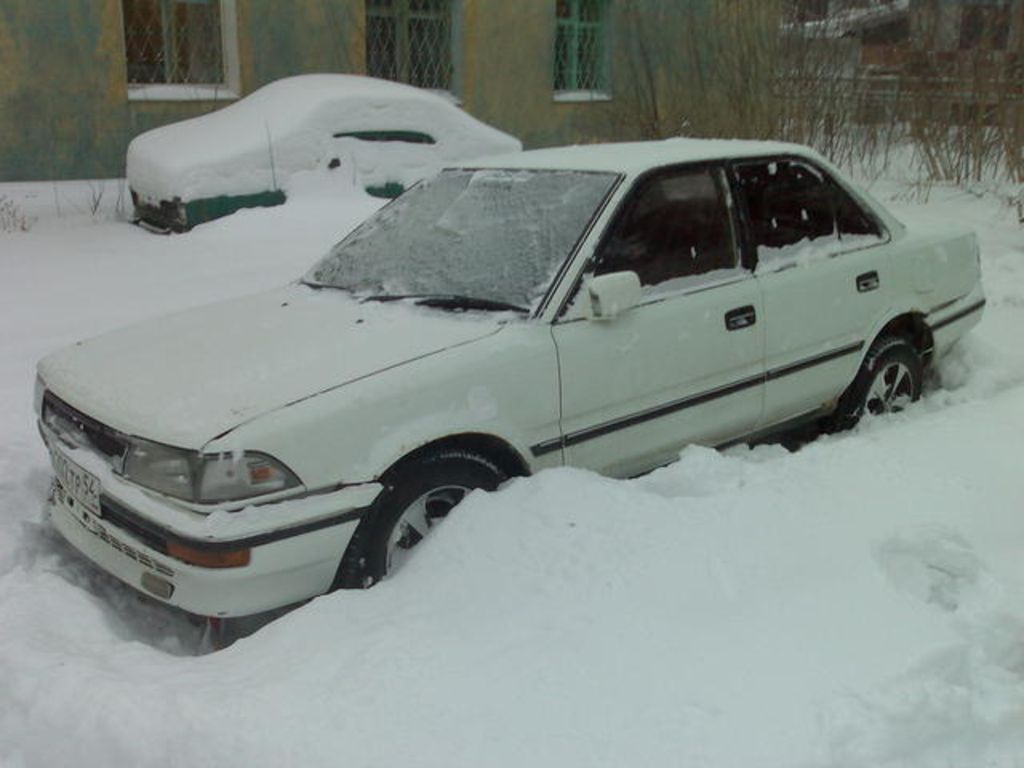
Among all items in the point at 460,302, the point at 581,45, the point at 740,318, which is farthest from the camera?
the point at 581,45

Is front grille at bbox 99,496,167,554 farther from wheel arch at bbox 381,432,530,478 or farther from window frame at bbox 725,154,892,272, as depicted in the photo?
window frame at bbox 725,154,892,272

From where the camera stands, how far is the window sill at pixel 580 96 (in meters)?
16.5

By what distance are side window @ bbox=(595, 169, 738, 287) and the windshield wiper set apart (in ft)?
1.18

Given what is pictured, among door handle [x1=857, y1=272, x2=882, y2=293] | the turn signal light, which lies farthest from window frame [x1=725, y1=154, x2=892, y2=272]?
the turn signal light

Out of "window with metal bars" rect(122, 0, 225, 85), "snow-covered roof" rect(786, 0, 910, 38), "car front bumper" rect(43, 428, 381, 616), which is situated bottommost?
"car front bumper" rect(43, 428, 381, 616)

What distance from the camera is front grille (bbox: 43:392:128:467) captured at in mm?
3148

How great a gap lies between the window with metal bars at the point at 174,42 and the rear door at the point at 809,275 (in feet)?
35.2

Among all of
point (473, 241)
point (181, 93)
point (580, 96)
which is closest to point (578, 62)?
point (580, 96)

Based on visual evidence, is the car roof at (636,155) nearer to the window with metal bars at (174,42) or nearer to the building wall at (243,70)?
the building wall at (243,70)

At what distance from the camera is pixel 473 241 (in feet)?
13.0

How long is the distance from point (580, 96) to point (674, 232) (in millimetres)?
13327

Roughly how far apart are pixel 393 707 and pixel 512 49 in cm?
1438

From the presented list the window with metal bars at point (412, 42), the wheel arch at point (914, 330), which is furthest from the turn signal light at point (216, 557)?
the window with metal bars at point (412, 42)

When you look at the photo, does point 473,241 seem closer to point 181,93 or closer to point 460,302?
point 460,302
